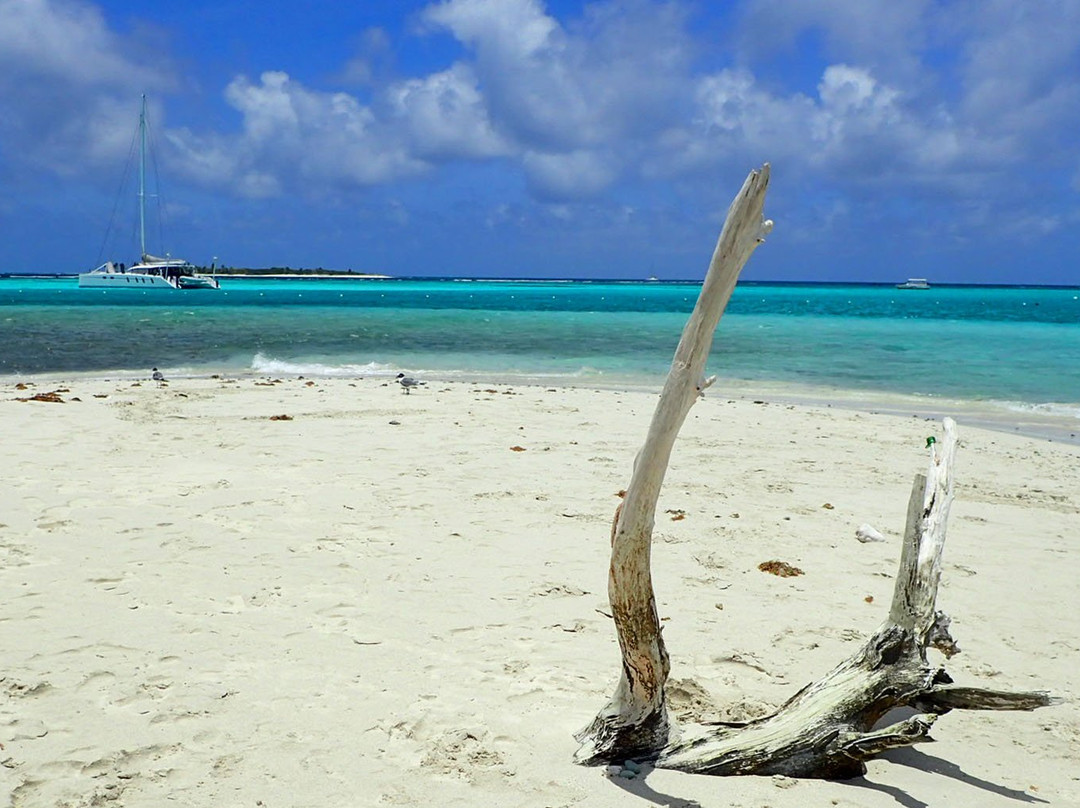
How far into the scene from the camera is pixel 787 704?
3.42 metres

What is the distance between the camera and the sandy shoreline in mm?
3277

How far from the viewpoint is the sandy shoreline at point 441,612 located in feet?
10.8

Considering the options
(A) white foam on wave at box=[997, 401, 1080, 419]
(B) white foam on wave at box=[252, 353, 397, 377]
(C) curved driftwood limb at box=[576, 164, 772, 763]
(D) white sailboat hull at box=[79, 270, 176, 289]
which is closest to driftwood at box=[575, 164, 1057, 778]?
(C) curved driftwood limb at box=[576, 164, 772, 763]

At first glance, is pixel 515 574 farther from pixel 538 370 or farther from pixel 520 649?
pixel 538 370

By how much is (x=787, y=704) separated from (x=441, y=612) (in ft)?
7.02

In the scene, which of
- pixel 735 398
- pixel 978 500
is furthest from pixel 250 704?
pixel 735 398

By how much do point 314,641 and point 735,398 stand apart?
1293 cm

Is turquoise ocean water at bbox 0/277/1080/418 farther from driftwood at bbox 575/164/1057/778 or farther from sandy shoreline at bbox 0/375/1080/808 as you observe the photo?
driftwood at bbox 575/164/1057/778

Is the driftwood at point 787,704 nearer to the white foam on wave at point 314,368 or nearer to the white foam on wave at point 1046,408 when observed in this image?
the white foam on wave at point 1046,408

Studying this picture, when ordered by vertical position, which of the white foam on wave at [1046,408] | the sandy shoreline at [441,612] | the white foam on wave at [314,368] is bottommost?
the sandy shoreline at [441,612]

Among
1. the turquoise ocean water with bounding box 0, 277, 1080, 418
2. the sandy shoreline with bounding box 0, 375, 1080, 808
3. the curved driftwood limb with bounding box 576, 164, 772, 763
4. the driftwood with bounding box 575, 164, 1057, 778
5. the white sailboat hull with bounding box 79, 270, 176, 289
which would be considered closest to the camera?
the curved driftwood limb with bounding box 576, 164, 772, 763

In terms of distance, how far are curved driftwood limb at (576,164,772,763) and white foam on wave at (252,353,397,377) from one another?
17.1 meters

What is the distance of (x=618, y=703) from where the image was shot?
11.3 ft

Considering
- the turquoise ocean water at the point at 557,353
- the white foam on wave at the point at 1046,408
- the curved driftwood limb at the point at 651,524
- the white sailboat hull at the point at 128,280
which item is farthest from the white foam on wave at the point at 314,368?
the white sailboat hull at the point at 128,280
